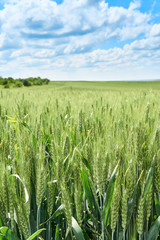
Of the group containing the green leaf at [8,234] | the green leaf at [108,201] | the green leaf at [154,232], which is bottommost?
the green leaf at [154,232]

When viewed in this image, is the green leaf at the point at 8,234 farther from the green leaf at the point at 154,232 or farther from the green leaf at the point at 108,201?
the green leaf at the point at 154,232

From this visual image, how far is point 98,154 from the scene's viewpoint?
617 mm

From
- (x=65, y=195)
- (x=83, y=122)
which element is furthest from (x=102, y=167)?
(x=83, y=122)

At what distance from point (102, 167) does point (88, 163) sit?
0.30 ft

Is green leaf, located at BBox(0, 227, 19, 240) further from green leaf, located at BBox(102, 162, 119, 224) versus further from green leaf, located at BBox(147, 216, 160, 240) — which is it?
green leaf, located at BBox(147, 216, 160, 240)

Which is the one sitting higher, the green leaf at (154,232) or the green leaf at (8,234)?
the green leaf at (8,234)

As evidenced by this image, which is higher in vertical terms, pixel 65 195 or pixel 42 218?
pixel 65 195

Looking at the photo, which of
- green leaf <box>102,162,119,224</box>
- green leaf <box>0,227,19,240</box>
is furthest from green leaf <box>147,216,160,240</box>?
green leaf <box>0,227,19,240</box>

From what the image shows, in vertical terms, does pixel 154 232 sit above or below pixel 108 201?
below

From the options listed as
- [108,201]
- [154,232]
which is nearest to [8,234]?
[108,201]

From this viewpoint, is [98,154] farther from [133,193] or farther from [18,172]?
[18,172]

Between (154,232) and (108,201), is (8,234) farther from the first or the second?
(154,232)

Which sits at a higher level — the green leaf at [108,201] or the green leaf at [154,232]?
the green leaf at [108,201]

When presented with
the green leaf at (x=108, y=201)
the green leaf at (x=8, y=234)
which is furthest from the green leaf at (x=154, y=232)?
the green leaf at (x=8, y=234)
